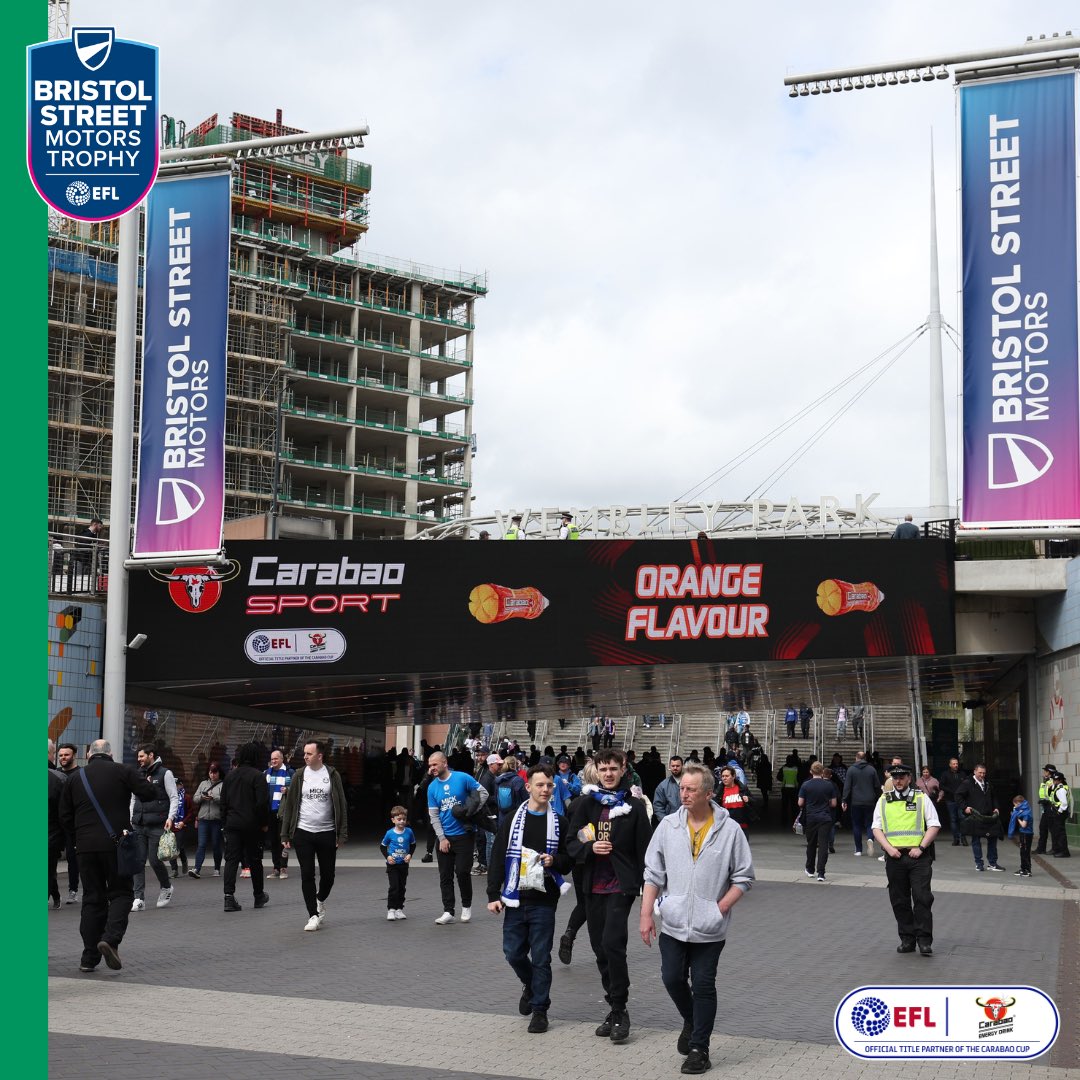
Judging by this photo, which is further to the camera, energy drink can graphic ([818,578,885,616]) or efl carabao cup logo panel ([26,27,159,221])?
energy drink can graphic ([818,578,885,616])

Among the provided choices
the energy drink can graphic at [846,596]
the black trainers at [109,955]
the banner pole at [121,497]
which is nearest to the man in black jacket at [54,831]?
the black trainers at [109,955]

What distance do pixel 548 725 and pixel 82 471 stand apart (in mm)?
31155

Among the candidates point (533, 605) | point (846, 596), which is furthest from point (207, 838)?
point (846, 596)

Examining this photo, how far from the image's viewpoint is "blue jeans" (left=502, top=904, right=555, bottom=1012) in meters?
9.04

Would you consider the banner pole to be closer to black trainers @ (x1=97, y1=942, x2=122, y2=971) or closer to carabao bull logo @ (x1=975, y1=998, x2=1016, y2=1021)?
black trainers @ (x1=97, y1=942, x2=122, y2=971)

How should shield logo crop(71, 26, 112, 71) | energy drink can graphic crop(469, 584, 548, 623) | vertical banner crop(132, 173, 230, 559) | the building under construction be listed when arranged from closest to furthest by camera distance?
shield logo crop(71, 26, 112, 71), vertical banner crop(132, 173, 230, 559), energy drink can graphic crop(469, 584, 548, 623), the building under construction

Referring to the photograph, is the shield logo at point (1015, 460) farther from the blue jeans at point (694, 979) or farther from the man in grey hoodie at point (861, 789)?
the blue jeans at point (694, 979)

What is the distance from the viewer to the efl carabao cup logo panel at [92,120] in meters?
14.1

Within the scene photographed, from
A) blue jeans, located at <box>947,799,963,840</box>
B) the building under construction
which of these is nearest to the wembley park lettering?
blue jeans, located at <box>947,799,963,840</box>

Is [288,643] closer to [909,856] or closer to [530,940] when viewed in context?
[909,856]

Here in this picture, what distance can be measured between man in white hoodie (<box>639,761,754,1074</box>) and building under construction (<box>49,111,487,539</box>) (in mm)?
67866

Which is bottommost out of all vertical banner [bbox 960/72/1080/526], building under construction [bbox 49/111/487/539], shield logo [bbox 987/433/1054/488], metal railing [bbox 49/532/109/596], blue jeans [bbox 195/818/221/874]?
blue jeans [bbox 195/818/221/874]

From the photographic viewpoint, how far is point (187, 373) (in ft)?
76.5

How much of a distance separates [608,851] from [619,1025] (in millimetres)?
1103
